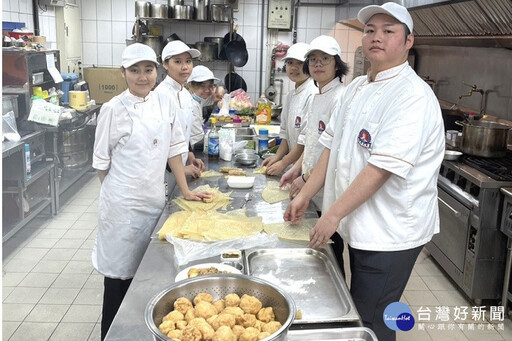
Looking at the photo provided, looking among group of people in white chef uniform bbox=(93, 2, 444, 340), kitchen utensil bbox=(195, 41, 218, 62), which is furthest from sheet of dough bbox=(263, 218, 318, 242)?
kitchen utensil bbox=(195, 41, 218, 62)

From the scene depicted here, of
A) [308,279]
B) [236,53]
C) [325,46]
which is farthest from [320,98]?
[236,53]

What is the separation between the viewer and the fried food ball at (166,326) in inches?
43.2

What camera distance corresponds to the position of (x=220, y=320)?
1.15 m

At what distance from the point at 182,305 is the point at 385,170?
0.85 m

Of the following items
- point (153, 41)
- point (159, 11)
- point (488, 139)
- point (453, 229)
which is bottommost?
point (453, 229)

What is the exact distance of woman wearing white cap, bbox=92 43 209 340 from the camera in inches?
87.8

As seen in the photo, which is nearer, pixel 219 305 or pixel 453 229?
pixel 219 305

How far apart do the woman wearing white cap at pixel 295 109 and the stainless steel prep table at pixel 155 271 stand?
0.34 metres

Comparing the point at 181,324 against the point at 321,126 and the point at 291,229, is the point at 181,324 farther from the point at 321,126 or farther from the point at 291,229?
the point at 321,126

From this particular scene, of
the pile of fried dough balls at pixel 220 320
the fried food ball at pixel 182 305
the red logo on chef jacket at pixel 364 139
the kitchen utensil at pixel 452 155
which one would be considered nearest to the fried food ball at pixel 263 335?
the pile of fried dough balls at pixel 220 320

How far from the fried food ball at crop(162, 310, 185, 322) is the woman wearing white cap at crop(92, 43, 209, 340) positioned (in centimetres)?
117

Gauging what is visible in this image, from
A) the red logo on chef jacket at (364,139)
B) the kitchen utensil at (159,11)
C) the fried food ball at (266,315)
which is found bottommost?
the fried food ball at (266,315)

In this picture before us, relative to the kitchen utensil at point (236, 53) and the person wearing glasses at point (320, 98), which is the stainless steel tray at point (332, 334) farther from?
the kitchen utensil at point (236, 53)

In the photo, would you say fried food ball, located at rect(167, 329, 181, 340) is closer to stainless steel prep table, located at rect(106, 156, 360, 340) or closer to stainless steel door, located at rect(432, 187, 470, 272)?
stainless steel prep table, located at rect(106, 156, 360, 340)
